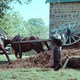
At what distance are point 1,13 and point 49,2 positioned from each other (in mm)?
9341

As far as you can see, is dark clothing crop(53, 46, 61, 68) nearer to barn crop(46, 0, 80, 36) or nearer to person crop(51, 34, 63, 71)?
person crop(51, 34, 63, 71)

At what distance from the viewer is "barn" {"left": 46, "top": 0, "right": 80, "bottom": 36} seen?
29.3 meters

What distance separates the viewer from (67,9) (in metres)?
29.8

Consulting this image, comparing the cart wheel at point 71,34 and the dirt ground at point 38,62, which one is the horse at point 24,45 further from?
the dirt ground at point 38,62

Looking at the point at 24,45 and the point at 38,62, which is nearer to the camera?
the point at 38,62

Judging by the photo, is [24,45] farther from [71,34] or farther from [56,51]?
[56,51]

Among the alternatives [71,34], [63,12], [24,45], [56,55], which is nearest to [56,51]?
[56,55]

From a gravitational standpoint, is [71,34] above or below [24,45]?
above

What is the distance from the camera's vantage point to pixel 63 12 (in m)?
29.8

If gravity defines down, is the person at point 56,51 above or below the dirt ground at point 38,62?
above

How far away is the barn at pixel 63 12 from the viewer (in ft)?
96.1

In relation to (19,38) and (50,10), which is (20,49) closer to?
(19,38)

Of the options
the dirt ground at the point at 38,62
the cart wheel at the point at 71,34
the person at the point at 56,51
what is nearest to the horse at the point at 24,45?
the cart wheel at the point at 71,34

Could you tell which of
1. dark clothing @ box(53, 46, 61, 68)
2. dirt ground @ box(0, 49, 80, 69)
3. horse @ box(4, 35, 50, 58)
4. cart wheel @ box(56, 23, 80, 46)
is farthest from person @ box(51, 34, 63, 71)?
horse @ box(4, 35, 50, 58)
